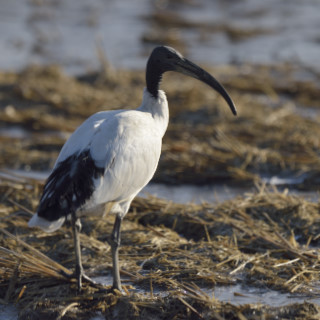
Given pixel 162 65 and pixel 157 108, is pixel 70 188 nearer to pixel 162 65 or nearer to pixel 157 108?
pixel 157 108

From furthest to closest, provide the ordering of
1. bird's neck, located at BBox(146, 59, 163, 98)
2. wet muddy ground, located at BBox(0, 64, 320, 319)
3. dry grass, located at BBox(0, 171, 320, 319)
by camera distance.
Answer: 1. bird's neck, located at BBox(146, 59, 163, 98)
2. wet muddy ground, located at BBox(0, 64, 320, 319)
3. dry grass, located at BBox(0, 171, 320, 319)

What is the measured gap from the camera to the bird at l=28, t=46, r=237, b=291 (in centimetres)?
488

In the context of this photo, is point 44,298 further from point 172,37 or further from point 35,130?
point 172,37

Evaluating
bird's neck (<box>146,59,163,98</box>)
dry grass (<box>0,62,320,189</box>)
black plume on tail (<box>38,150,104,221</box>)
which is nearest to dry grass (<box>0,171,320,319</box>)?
black plume on tail (<box>38,150,104,221</box>)

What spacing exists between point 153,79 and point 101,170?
3.77 feet

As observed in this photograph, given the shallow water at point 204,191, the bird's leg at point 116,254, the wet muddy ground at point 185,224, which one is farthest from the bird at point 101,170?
the shallow water at point 204,191

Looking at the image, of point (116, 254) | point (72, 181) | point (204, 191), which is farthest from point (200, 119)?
point (72, 181)

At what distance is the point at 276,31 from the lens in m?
19.5

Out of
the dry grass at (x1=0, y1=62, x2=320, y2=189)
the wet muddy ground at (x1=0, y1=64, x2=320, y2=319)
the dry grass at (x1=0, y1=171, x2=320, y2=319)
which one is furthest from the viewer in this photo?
the dry grass at (x1=0, y1=62, x2=320, y2=189)

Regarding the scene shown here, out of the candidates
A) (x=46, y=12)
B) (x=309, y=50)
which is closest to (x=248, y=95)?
(x=309, y=50)

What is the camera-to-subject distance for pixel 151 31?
65.9 feet

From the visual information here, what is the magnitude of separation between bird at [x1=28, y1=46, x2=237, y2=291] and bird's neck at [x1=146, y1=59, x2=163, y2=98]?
0.63ft

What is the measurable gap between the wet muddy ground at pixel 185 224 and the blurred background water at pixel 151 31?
3953mm

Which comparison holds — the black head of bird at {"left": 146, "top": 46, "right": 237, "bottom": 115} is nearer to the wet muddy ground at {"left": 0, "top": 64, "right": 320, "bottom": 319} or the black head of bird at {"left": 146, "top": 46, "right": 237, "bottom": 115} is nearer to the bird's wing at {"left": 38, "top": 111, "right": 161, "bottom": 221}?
the bird's wing at {"left": 38, "top": 111, "right": 161, "bottom": 221}
